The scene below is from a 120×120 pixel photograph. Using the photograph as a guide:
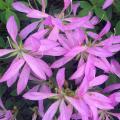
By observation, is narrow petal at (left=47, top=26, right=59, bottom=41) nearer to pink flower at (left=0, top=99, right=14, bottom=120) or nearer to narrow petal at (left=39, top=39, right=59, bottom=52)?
narrow petal at (left=39, top=39, right=59, bottom=52)

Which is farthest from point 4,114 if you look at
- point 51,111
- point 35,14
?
point 35,14

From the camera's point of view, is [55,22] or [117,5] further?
[117,5]

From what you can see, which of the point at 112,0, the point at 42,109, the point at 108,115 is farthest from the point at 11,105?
the point at 112,0

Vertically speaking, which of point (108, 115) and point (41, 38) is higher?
point (41, 38)

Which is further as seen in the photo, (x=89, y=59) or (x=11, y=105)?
(x=11, y=105)

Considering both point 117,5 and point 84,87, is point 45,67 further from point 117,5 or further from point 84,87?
point 117,5

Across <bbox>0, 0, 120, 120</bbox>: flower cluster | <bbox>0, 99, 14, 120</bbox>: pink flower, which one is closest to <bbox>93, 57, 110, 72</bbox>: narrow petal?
<bbox>0, 0, 120, 120</bbox>: flower cluster

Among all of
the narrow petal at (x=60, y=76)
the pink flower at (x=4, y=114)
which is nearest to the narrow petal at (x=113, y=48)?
the narrow petal at (x=60, y=76)

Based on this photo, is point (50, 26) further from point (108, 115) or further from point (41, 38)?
point (108, 115)

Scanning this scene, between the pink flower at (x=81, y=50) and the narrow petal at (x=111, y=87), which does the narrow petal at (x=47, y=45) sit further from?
the narrow petal at (x=111, y=87)
